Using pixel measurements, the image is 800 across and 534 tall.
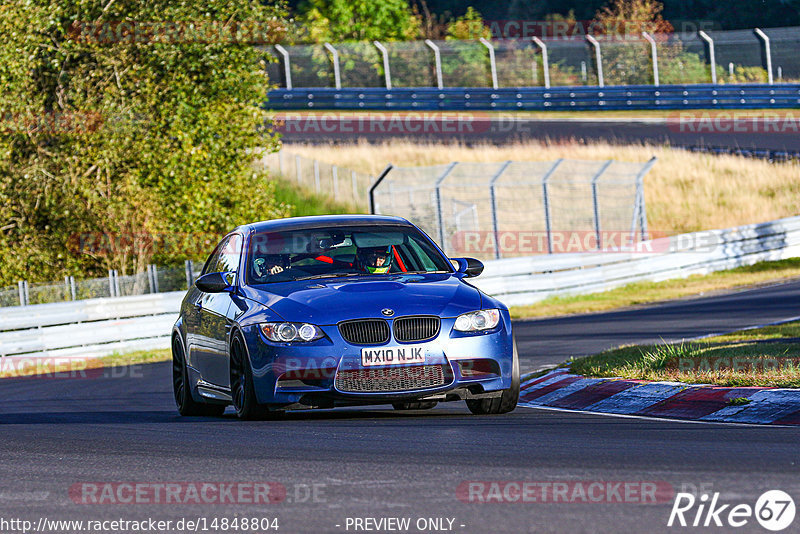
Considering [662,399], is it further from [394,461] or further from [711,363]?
[394,461]

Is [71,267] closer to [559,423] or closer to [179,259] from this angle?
[179,259]

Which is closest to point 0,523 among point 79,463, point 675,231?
point 79,463

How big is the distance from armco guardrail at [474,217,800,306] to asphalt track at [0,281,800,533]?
15.1 metres

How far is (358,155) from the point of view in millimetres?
43500

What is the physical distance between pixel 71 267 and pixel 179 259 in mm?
2158

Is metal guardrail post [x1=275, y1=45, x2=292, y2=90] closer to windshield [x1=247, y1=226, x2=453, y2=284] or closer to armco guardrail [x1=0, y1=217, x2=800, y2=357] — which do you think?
armco guardrail [x1=0, y1=217, x2=800, y2=357]

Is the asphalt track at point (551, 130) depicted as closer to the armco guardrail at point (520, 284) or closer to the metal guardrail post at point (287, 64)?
the metal guardrail post at point (287, 64)

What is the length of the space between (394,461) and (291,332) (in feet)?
7.26

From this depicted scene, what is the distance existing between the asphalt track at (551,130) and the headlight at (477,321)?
33277 millimetres

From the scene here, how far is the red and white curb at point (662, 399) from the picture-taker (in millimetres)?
9203

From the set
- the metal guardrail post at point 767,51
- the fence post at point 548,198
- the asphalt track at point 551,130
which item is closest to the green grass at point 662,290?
the fence post at point 548,198

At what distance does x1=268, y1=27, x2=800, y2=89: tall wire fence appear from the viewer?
45.8 m

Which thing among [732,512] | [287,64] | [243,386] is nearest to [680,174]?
[287,64]

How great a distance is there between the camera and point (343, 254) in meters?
10.6
